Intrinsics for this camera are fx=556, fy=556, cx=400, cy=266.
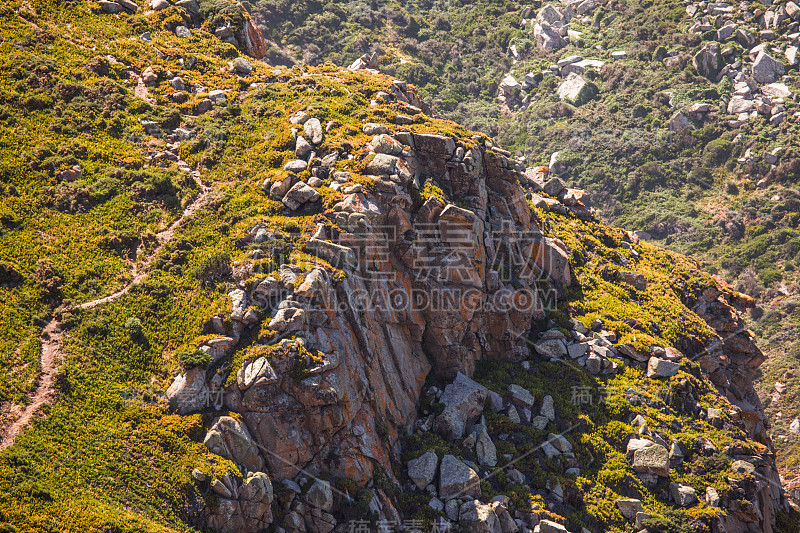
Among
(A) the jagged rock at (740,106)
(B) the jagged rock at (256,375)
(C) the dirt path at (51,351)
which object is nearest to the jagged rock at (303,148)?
(C) the dirt path at (51,351)

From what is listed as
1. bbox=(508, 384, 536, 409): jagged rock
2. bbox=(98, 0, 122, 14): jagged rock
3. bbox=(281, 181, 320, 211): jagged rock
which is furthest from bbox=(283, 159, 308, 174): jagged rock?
bbox=(98, 0, 122, 14): jagged rock

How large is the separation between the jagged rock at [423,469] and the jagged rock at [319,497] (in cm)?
501

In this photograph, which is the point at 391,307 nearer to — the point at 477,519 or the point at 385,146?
the point at 385,146

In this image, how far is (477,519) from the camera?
24.4 m

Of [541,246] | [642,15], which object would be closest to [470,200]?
[541,246]

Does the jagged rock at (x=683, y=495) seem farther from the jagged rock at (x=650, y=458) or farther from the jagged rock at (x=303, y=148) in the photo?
the jagged rock at (x=303, y=148)

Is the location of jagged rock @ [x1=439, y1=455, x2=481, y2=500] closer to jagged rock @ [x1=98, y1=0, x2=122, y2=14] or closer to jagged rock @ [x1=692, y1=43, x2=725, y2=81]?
jagged rock @ [x1=98, y1=0, x2=122, y2=14]

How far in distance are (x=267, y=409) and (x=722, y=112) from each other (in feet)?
281

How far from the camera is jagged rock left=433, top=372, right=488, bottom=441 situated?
28297 millimetres

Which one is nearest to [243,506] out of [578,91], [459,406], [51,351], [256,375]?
[256,375]

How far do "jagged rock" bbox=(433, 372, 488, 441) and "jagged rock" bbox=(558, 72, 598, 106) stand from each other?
2998 inches

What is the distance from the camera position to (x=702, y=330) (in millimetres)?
40906

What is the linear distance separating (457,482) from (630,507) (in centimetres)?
985

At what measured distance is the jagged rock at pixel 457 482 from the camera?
25531 mm
